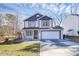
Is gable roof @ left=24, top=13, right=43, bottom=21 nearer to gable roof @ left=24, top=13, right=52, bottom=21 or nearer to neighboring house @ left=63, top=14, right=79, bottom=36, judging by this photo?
gable roof @ left=24, top=13, right=52, bottom=21

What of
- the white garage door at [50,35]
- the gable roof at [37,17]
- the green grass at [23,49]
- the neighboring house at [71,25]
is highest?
the gable roof at [37,17]

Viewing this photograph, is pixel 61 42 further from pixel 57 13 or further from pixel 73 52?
pixel 57 13

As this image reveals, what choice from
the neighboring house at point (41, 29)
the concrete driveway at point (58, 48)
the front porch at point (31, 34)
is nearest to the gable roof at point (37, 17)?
the neighboring house at point (41, 29)

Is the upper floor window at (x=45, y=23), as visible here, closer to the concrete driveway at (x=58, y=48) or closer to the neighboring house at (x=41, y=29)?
the neighboring house at (x=41, y=29)

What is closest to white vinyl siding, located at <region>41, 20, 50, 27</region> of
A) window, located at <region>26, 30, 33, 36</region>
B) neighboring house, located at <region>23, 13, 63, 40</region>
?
neighboring house, located at <region>23, 13, 63, 40</region>

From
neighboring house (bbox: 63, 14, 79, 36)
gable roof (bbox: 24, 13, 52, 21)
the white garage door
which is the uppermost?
gable roof (bbox: 24, 13, 52, 21)

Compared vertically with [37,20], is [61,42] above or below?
below

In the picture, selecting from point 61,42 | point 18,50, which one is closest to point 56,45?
point 61,42
